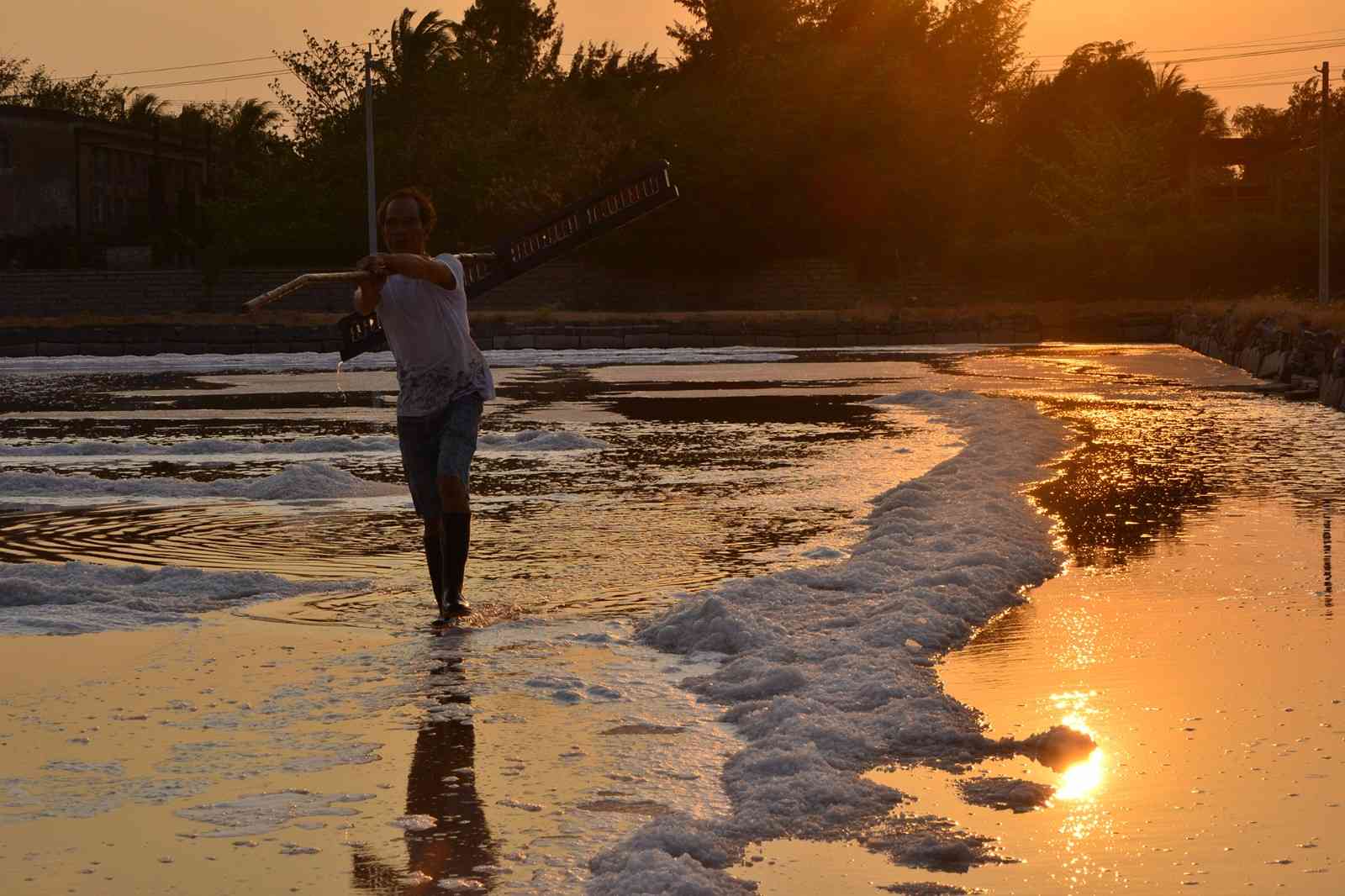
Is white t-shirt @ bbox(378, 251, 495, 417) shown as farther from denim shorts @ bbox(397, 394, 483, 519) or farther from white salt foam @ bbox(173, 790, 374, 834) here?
white salt foam @ bbox(173, 790, 374, 834)

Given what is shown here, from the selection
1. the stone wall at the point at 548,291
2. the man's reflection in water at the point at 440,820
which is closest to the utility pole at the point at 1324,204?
the stone wall at the point at 548,291

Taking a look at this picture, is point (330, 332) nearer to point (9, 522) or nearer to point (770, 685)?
point (9, 522)

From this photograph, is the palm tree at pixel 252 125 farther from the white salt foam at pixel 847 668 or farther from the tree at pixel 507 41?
the white salt foam at pixel 847 668

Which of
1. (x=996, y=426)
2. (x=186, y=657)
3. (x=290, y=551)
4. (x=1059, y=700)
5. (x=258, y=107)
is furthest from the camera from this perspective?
(x=258, y=107)

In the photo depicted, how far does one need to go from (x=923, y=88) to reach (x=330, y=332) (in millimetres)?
23010

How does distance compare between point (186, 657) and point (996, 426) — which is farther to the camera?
point (996, 426)

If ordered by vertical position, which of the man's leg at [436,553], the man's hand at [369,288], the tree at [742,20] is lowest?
the man's leg at [436,553]

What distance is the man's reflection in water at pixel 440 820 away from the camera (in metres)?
3.91

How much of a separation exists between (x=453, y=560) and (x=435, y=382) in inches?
26.4

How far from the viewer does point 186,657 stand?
6359mm

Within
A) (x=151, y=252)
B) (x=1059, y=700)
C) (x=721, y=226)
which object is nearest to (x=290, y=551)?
(x=1059, y=700)

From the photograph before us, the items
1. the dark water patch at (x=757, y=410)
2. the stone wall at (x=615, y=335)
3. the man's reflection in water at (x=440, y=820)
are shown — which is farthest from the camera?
the stone wall at (x=615, y=335)

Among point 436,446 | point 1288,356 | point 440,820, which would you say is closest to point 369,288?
point 436,446

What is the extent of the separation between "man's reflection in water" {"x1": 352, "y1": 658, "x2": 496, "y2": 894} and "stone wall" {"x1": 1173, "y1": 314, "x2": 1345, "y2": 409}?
47.0 ft
